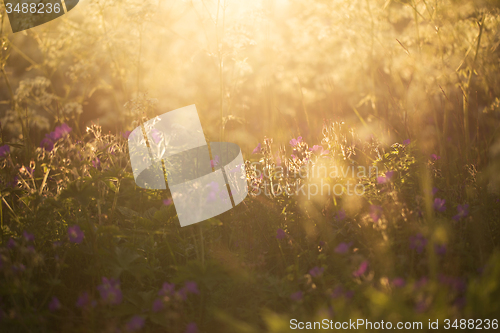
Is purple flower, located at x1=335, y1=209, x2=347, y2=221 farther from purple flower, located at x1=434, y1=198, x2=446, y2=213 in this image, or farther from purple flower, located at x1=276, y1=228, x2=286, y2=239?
purple flower, located at x1=434, y1=198, x2=446, y2=213

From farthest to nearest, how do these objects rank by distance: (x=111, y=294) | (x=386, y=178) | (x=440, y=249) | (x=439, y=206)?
1. (x=386, y=178)
2. (x=439, y=206)
3. (x=440, y=249)
4. (x=111, y=294)

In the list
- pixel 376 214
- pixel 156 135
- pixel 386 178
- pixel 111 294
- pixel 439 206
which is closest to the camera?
pixel 111 294

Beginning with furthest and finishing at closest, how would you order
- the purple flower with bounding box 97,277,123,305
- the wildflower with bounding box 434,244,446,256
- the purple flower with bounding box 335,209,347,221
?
the purple flower with bounding box 335,209,347,221
the wildflower with bounding box 434,244,446,256
the purple flower with bounding box 97,277,123,305

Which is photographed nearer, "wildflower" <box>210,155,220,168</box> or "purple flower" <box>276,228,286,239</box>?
"purple flower" <box>276,228,286,239</box>

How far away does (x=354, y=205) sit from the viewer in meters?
1.76

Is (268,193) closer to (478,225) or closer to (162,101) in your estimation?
(478,225)

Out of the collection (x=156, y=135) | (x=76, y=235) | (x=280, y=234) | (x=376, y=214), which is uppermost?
(x=156, y=135)

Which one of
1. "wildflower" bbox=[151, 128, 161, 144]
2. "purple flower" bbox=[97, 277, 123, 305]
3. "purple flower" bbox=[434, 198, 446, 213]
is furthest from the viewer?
"wildflower" bbox=[151, 128, 161, 144]

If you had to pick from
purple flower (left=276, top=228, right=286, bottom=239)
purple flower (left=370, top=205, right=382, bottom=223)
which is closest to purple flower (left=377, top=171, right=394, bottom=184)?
purple flower (left=370, top=205, right=382, bottom=223)

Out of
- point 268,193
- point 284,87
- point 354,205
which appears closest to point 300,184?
point 268,193

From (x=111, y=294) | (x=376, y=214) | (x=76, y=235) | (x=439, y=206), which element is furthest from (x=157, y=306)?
(x=439, y=206)

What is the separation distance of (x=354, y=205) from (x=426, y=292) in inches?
28.3

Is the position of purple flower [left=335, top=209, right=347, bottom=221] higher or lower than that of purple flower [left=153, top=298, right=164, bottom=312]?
lower

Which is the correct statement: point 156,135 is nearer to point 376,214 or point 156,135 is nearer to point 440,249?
point 376,214
